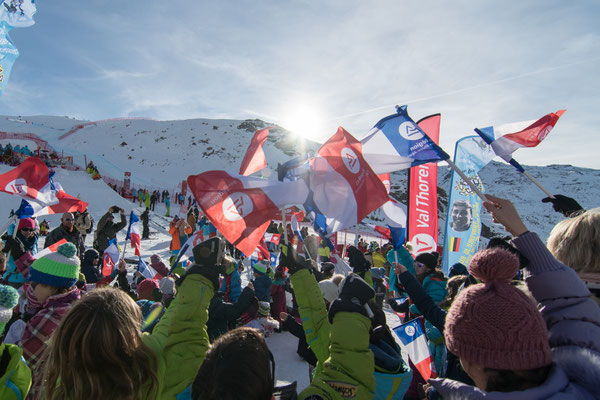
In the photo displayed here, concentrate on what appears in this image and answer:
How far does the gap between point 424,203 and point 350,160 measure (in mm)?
3456

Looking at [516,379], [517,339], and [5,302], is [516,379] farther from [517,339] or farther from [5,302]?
[5,302]

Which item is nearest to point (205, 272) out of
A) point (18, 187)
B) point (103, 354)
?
point (103, 354)

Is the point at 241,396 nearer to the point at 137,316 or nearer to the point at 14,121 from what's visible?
the point at 137,316

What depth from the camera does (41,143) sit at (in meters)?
33.5

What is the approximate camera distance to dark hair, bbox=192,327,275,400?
108cm

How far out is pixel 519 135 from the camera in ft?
11.8

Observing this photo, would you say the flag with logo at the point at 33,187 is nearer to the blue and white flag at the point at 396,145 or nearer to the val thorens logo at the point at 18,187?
the val thorens logo at the point at 18,187

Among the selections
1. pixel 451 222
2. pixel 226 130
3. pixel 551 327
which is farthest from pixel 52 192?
pixel 226 130

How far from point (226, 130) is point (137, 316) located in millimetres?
65186

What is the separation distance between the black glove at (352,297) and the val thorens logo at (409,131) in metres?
2.25

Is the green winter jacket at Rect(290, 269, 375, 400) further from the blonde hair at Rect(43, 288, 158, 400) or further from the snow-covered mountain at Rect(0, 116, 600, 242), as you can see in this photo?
the snow-covered mountain at Rect(0, 116, 600, 242)

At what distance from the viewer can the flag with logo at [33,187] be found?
4758mm

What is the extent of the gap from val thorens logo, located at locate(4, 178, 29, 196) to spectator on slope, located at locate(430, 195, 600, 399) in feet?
19.4

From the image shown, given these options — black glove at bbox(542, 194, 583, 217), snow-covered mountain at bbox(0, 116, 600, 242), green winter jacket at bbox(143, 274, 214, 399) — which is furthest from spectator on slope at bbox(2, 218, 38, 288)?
snow-covered mountain at bbox(0, 116, 600, 242)
